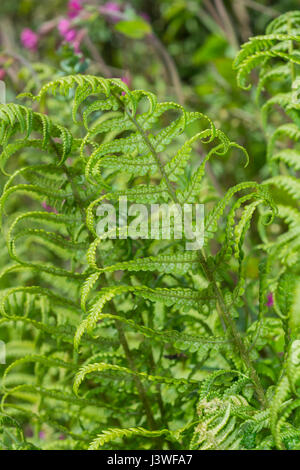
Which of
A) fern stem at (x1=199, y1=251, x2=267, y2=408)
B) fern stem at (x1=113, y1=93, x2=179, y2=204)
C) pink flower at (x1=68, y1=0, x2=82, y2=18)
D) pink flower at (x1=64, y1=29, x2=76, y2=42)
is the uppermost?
pink flower at (x1=68, y1=0, x2=82, y2=18)

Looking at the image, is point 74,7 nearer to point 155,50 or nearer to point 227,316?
point 155,50

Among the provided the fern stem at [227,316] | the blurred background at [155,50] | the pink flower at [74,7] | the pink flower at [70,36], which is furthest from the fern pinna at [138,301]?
the pink flower at [74,7]

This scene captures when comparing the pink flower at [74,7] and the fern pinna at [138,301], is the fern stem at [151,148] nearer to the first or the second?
the fern pinna at [138,301]

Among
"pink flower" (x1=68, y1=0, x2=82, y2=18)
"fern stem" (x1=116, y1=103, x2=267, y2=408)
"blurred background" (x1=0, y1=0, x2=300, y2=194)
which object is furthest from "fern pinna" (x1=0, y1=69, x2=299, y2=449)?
"pink flower" (x1=68, y1=0, x2=82, y2=18)

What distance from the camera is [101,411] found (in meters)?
0.90

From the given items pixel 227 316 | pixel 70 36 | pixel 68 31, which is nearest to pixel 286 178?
pixel 227 316

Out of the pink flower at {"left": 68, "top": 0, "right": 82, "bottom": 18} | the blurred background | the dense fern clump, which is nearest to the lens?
the dense fern clump

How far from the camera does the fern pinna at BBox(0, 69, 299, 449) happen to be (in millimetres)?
624

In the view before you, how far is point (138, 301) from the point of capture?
802 millimetres

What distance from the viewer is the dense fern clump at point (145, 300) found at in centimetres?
62

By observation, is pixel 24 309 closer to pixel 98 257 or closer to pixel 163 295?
pixel 98 257

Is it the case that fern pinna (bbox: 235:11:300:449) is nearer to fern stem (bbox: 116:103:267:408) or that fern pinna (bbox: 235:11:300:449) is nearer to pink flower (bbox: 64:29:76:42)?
fern stem (bbox: 116:103:267:408)

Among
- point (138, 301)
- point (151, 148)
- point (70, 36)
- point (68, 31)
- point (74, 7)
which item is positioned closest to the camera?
point (151, 148)

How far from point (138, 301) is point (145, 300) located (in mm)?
16
